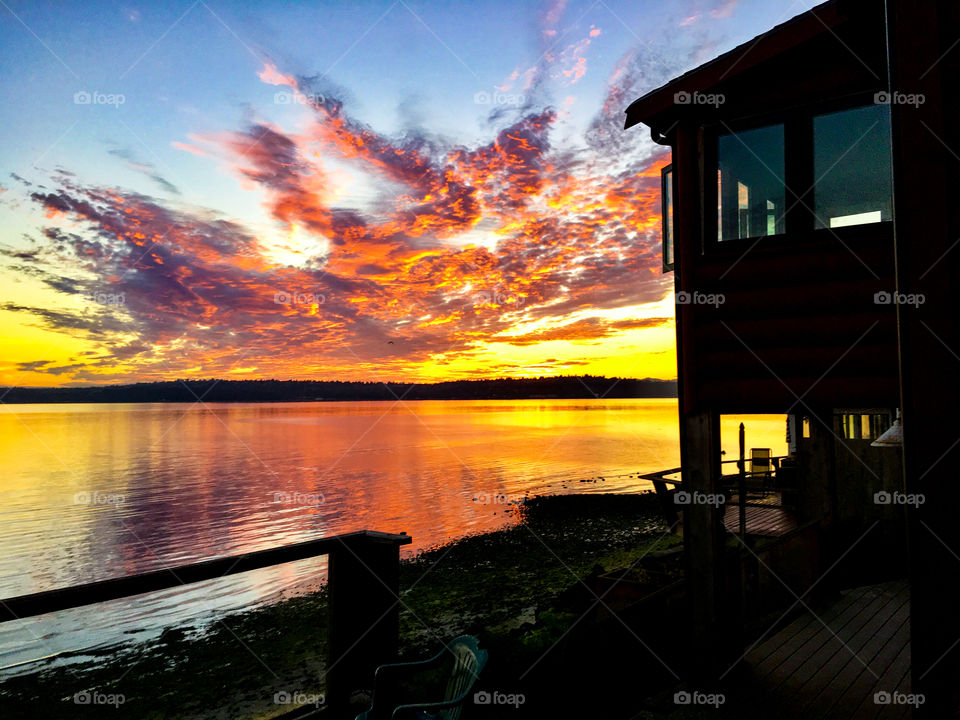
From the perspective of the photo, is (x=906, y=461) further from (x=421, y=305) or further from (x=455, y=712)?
(x=421, y=305)

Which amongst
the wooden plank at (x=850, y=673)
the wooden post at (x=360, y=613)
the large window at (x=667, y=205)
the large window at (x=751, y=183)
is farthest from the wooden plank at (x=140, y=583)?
the large window at (x=667, y=205)

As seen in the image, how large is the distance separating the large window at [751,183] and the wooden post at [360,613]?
15.9 feet

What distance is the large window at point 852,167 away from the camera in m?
5.31

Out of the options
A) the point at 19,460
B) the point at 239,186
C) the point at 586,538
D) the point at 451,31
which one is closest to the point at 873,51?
the point at 451,31

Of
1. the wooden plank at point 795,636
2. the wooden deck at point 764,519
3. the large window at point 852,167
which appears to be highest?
the large window at point 852,167

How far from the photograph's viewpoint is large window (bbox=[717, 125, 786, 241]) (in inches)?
229

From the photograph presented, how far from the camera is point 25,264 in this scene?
2053 cm

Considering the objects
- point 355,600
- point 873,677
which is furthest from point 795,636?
point 355,600

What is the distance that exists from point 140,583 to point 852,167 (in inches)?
269

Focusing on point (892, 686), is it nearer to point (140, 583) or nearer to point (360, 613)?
point (360, 613)

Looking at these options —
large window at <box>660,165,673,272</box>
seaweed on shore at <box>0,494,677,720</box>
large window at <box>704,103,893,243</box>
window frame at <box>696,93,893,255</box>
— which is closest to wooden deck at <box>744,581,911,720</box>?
seaweed on shore at <box>0,494,677,720</box>

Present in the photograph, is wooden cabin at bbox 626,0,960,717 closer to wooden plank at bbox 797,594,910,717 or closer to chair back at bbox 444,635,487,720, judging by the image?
wooden plank at bbox 797,594,910,717

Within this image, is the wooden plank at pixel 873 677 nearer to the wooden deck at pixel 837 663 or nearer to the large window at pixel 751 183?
the wooden deck at pixel 837 663

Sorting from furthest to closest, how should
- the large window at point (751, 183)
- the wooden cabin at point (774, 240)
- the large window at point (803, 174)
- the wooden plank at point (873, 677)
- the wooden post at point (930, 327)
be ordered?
1. the large window at point (751, 183)
2. the large window at point (803, 174)
3. the wooden cabin at point (774, 240)
4. the wooden plank at point (873, 677)
5. the wooden post at point (930, 327)
